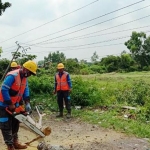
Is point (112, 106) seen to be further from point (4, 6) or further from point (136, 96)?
point (4, 6)

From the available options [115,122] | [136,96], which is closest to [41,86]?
[136,96]

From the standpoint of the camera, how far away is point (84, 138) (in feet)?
23.5

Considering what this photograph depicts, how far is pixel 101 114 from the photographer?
9.58 m

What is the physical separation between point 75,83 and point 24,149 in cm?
594

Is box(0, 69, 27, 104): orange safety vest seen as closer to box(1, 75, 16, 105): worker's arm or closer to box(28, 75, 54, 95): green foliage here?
box(1, 75, 16, 105): worker's arm

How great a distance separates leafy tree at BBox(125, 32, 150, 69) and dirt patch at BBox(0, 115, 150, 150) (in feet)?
156

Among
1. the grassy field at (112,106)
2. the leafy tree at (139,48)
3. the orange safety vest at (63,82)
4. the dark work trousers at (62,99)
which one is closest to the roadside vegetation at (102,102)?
the grassy field at (112,106)

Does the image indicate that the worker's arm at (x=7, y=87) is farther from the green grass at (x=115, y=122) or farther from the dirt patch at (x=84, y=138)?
the green grass at (x=115, y=122)

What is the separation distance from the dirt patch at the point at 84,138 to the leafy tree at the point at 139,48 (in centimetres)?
4767

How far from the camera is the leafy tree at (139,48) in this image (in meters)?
55.4

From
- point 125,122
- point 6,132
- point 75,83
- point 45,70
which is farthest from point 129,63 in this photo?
point 6,132

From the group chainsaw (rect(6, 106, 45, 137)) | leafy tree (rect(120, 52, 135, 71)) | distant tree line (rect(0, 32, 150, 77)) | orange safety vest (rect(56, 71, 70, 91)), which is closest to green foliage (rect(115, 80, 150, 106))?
orange safety vest (rect(56, 71, 70, 91))

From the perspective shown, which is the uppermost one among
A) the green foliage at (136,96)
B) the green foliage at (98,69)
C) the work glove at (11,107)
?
the work glove at (11,107)

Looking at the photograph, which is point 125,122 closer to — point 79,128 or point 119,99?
point 79,128
